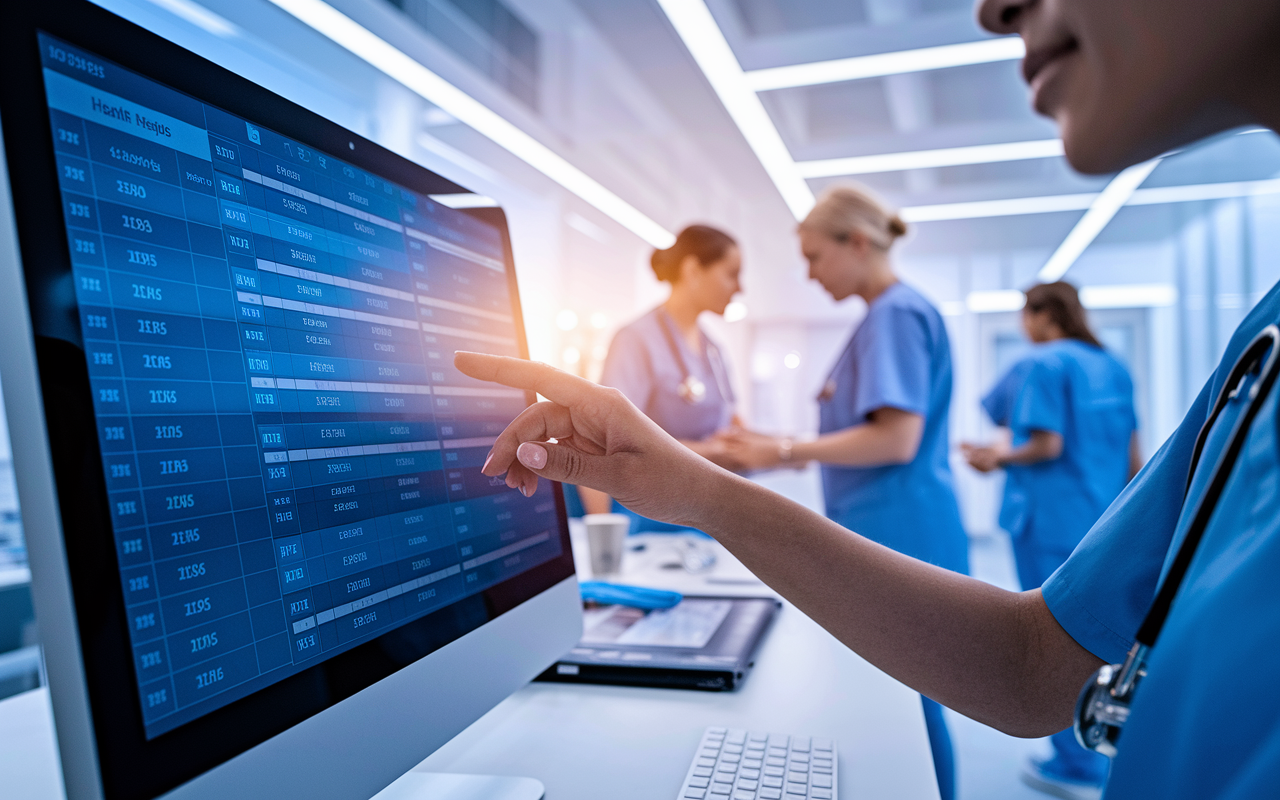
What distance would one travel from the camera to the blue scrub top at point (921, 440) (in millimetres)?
1734

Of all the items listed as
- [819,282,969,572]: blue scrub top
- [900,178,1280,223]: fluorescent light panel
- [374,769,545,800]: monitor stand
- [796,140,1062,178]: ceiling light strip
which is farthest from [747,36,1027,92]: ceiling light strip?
[374,769,545,800]: monitor stand

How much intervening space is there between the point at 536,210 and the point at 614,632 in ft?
11.6

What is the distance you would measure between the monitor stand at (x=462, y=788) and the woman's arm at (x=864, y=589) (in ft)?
0.75

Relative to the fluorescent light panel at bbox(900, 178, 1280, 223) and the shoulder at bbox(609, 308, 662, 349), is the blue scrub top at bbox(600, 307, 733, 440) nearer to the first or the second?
the shoulder at bbox(609, 308, 662, 349)

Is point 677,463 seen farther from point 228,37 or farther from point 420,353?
point 228,37

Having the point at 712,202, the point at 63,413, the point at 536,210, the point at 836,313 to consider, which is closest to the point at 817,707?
the point at 63,413

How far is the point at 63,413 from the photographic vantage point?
1.01ft

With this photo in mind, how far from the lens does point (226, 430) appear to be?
0.39 m

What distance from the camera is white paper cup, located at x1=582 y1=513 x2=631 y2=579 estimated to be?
4.29 feet

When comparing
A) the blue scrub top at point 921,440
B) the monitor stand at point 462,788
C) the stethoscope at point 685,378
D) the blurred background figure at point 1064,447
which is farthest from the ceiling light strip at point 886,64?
the monitor stand at point 462,788

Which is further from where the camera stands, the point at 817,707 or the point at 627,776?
the point at 817,707

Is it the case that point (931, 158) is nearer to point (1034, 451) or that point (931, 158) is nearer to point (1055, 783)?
point (1034, 451)

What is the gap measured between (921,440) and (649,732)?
1358mm

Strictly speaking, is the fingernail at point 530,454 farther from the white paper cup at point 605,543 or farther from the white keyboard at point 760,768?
the white paper cup at point 605,543
